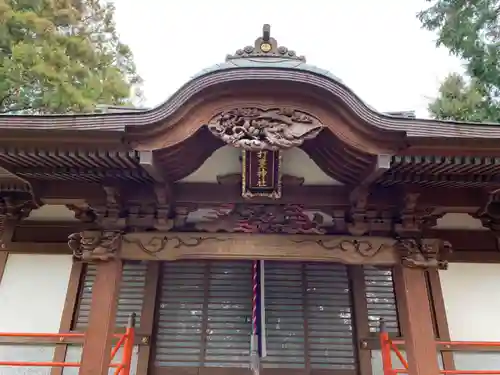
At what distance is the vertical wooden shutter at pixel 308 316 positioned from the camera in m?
5.06

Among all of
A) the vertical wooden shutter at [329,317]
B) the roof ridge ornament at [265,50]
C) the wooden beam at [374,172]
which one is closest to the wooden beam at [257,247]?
the wooden beam at [374,172]

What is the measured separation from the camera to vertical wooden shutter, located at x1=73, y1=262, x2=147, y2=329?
203 inches

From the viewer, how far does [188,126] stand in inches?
151

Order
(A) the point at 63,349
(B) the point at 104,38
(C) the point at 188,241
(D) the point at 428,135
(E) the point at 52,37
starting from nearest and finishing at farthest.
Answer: (D) the point at 428,135
(C) the point at 188,241
(A) the point at 63,349
(E) the point at 52,37
(B) the point at 104,38

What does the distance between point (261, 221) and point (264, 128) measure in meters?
1.07

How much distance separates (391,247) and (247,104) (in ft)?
6.78

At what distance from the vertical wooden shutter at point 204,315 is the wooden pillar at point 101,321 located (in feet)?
4.30

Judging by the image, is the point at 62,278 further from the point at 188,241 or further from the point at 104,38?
the point at 104,38

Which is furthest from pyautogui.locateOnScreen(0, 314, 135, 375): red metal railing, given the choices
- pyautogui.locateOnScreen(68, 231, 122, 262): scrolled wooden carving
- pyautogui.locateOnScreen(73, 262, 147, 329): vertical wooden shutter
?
pyautogui.locateOnScreen(68, 231, 122, 262): scrolled wooden carving

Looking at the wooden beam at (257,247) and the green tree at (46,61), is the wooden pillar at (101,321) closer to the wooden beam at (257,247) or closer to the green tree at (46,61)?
the wooden beam at (257,247)

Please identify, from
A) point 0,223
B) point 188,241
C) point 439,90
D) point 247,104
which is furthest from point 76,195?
point 439,90

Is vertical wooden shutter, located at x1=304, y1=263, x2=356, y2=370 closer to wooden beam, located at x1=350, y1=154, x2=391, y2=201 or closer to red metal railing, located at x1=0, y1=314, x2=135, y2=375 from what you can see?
wooden beam, located at x1=350, y1=154, x2=391, y2=201

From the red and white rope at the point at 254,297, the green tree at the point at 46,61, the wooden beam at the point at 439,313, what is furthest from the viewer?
the green tree at the point at 46,61

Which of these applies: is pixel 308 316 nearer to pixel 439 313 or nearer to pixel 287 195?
pixel 439 313
